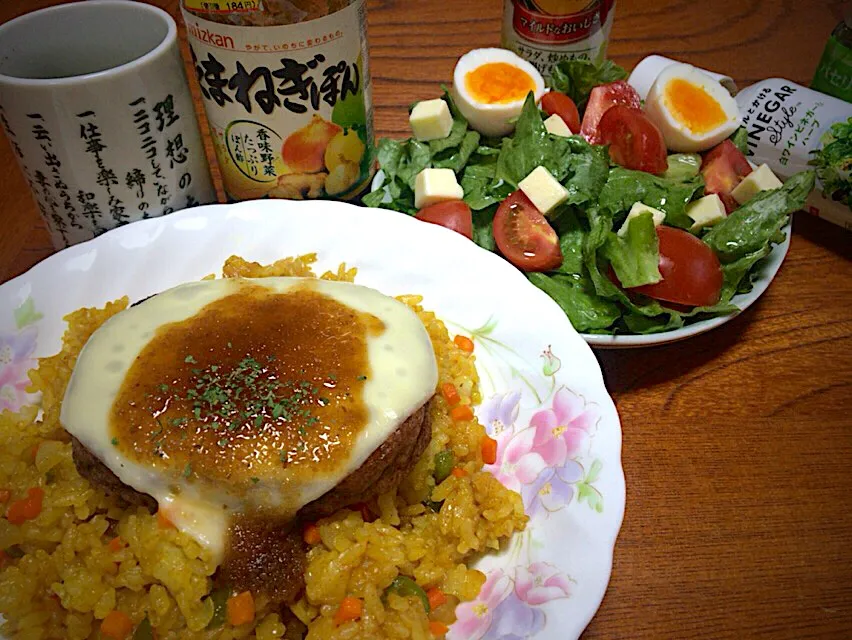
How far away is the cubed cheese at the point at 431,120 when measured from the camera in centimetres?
324

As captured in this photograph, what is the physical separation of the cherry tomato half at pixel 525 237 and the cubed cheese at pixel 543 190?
0.03m

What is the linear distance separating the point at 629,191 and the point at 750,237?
0.55 m

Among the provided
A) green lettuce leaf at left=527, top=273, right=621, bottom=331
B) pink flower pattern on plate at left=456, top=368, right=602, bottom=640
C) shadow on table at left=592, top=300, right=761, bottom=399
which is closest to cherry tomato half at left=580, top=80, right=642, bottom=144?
green lettuce leaf at left=527, top=273, right=621, bottom=331

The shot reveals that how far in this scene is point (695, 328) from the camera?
99.4 inches

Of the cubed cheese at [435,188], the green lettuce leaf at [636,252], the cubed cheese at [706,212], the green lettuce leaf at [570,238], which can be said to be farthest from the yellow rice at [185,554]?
the cubed cheese at [706,212]

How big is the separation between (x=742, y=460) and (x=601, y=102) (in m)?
1.95

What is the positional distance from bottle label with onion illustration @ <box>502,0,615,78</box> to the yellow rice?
7.45 ft

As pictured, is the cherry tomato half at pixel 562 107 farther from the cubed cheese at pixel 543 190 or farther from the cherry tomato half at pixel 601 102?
the cubed cheese at pixel 543 190

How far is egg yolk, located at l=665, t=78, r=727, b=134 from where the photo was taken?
10.8 feet

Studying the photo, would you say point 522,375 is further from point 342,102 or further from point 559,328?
point 342,102

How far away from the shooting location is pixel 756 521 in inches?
86.7

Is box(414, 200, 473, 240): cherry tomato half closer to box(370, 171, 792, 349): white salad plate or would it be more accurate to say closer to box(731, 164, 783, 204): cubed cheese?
box(370, 171, 792, 349): white salad plate

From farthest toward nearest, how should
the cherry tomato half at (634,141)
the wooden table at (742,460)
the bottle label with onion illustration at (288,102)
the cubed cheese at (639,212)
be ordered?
the cherry tomato half at (634,141) → the cubed cheese at (639,212) → the bottle label with onion illustration at (288,102) → the wooden table at (742,460)

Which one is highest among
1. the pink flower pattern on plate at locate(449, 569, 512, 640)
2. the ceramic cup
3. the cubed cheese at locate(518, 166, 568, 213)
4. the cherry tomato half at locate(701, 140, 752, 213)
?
the ceramic cup
